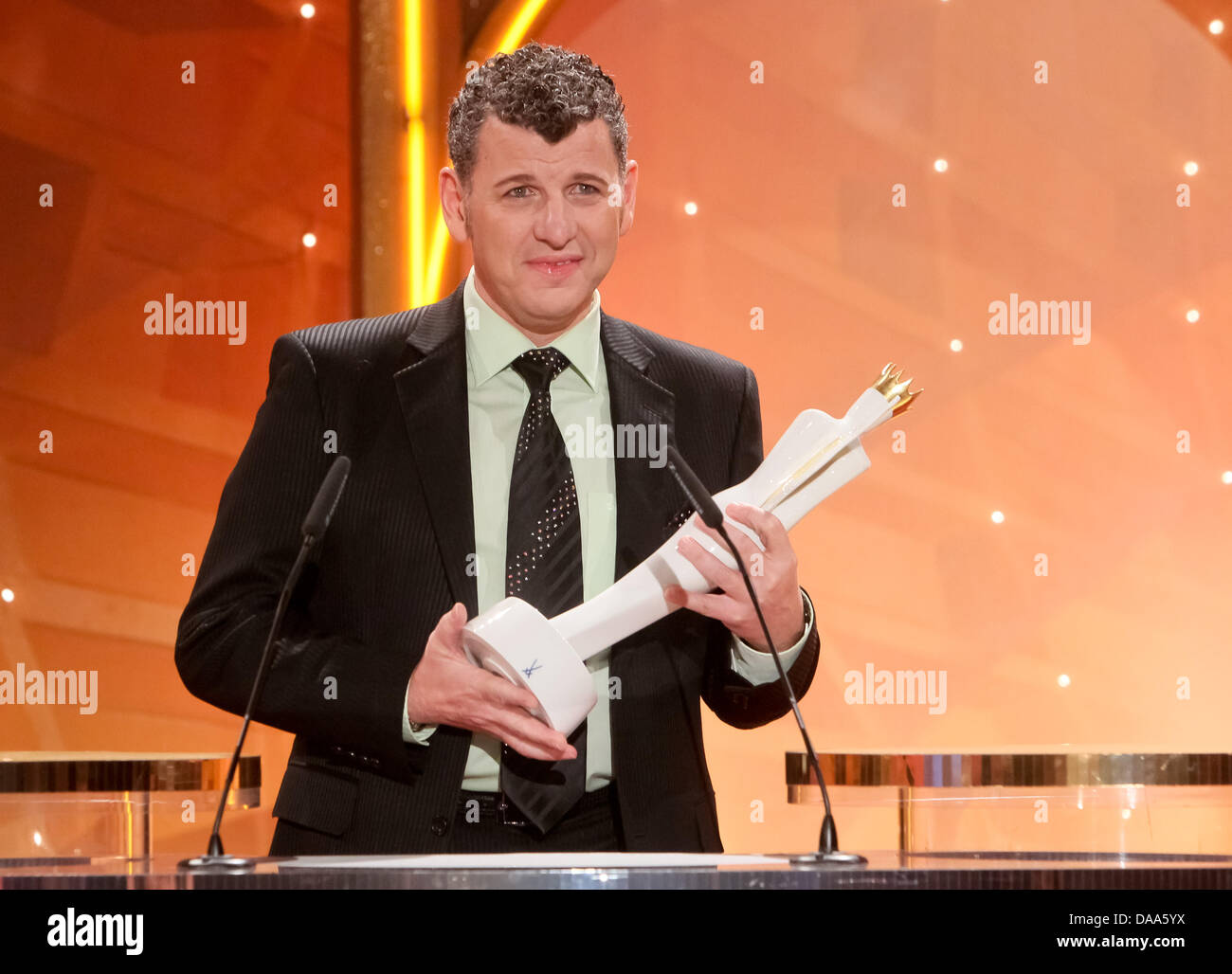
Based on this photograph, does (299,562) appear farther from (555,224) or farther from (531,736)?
(555,224)

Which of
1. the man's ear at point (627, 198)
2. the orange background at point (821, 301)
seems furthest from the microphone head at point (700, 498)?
the orange background at point (821, 301)

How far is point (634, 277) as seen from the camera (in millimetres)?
3158

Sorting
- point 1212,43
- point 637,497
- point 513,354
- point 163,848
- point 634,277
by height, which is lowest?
point 163,848

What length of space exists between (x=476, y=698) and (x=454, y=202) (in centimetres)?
67

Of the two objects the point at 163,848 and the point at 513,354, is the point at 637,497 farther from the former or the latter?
the point at 163,848

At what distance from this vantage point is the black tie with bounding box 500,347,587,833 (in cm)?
143

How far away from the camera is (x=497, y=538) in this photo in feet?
5.04

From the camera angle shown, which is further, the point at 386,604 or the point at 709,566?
the point at 386,604

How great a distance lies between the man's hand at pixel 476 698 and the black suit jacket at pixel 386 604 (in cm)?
7

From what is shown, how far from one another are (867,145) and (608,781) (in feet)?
6.84

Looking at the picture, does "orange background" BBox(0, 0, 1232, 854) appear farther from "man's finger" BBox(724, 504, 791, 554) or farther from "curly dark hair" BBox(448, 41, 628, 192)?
"man's finger" BBox(724, 504, 791, 554)

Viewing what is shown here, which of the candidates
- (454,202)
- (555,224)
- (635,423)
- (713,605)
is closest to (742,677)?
(713,605)
